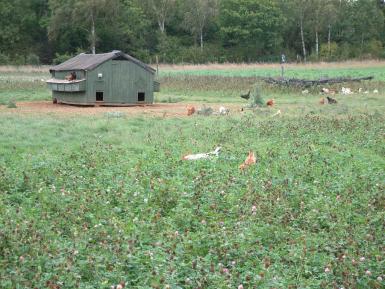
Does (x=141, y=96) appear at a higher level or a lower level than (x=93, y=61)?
lower

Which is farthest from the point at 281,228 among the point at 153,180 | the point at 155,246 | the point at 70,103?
the point at 70,103

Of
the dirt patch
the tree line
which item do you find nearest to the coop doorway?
the dirt patch

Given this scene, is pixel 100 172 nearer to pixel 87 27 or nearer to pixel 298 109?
pixel 298 109

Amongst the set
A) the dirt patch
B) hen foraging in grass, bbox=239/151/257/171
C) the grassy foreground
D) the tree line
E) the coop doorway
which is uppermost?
the tree line

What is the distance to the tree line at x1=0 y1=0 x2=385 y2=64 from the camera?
5656 cm

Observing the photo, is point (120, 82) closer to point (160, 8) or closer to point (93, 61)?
point (93, 61)

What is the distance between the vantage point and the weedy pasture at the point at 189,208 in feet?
17.2

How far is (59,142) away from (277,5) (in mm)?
58244

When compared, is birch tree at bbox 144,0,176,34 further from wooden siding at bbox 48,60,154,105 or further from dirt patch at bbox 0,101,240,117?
dirt patch at bbox 0,101,240,117

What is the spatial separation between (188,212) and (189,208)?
0.99 ft

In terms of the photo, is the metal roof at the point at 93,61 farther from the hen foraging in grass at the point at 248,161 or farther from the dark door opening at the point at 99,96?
the hen foraging in grass at the point at 248,161

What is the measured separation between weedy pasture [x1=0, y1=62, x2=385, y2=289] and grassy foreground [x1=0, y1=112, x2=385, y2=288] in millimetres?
17

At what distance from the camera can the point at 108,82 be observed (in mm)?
19984

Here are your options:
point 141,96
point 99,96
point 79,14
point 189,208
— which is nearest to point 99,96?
point 99,96
